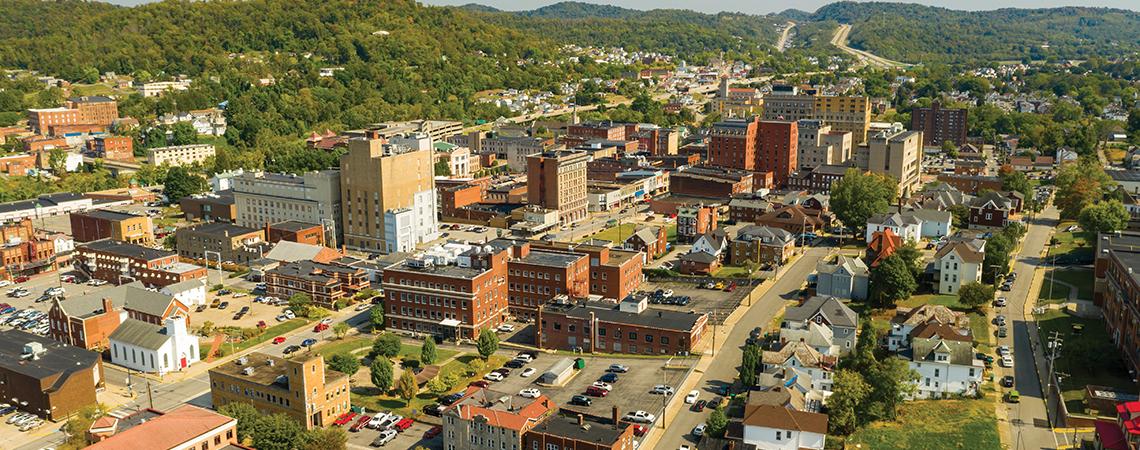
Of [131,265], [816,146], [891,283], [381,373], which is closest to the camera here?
[381,373]

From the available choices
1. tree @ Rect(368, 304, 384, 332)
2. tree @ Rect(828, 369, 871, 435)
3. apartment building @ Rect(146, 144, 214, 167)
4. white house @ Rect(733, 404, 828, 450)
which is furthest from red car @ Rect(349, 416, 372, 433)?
apartment building @ Rect(146, 144, 214, 167)

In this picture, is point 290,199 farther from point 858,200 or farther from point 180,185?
point 858,200

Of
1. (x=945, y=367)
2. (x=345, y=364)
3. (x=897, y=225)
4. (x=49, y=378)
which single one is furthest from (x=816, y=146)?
Result: (x=49, y=378)

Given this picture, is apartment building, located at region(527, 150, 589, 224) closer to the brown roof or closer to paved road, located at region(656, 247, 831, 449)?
paved road, located at region(656, 247, 831, 449)

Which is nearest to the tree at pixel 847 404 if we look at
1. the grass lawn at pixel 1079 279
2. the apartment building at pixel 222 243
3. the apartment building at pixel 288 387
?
the apartment building at pixel 288 387

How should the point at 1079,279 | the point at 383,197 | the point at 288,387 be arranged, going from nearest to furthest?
the point at 288,387 < the point at 1079,279 < the point at 383,197

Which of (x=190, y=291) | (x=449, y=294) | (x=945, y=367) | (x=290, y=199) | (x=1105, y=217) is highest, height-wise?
(x=290, y=199)
